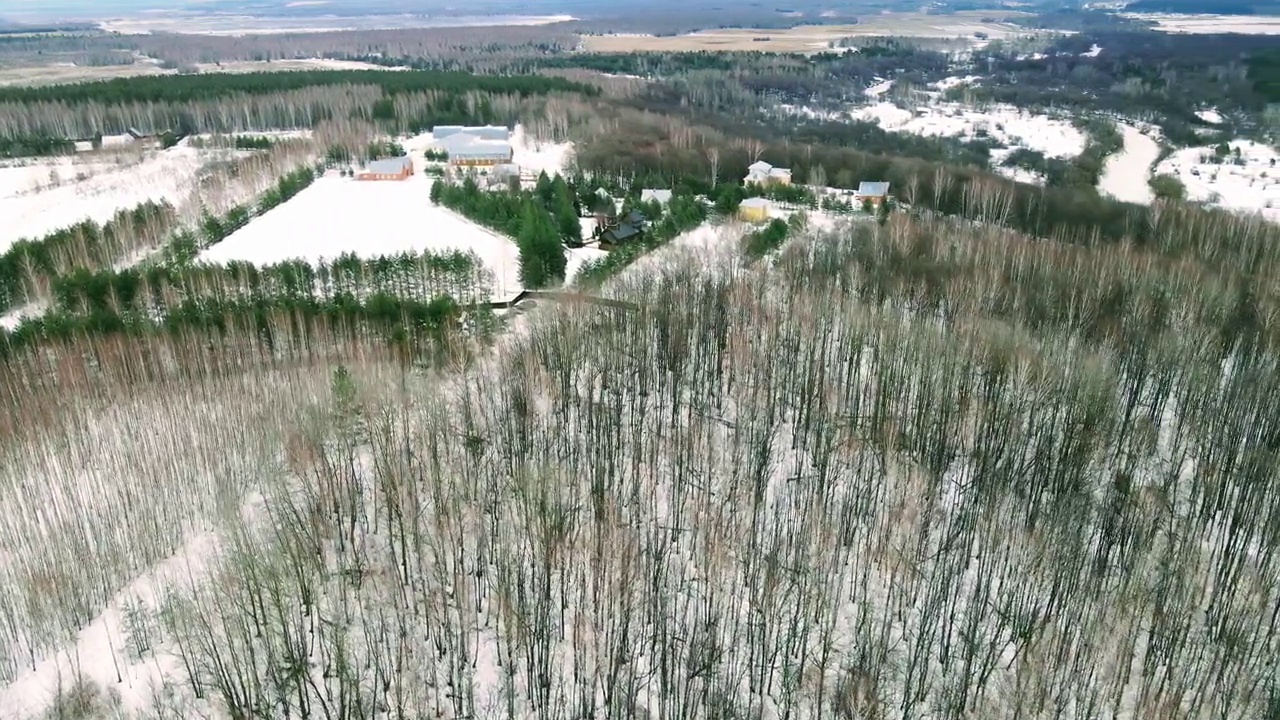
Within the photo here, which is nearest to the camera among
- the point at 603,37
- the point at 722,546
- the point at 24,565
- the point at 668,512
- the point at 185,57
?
the point at 24,565

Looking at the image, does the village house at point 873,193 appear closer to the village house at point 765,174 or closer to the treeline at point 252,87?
the village house at point 765,174

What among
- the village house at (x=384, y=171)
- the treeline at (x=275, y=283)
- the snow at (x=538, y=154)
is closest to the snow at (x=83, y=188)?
the village house at (x=384, y=171)

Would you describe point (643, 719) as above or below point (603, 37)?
below

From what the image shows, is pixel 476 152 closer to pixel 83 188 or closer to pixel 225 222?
pixel 225 222

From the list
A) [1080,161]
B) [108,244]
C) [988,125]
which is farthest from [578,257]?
[988,125]

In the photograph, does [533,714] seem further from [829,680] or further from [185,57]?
[185,57]

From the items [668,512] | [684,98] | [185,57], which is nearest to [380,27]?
[185,57]

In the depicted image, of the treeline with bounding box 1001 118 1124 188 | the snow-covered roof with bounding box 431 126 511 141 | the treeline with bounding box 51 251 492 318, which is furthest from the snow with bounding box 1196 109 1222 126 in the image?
the treeline with bounding box 51 251 492 318
